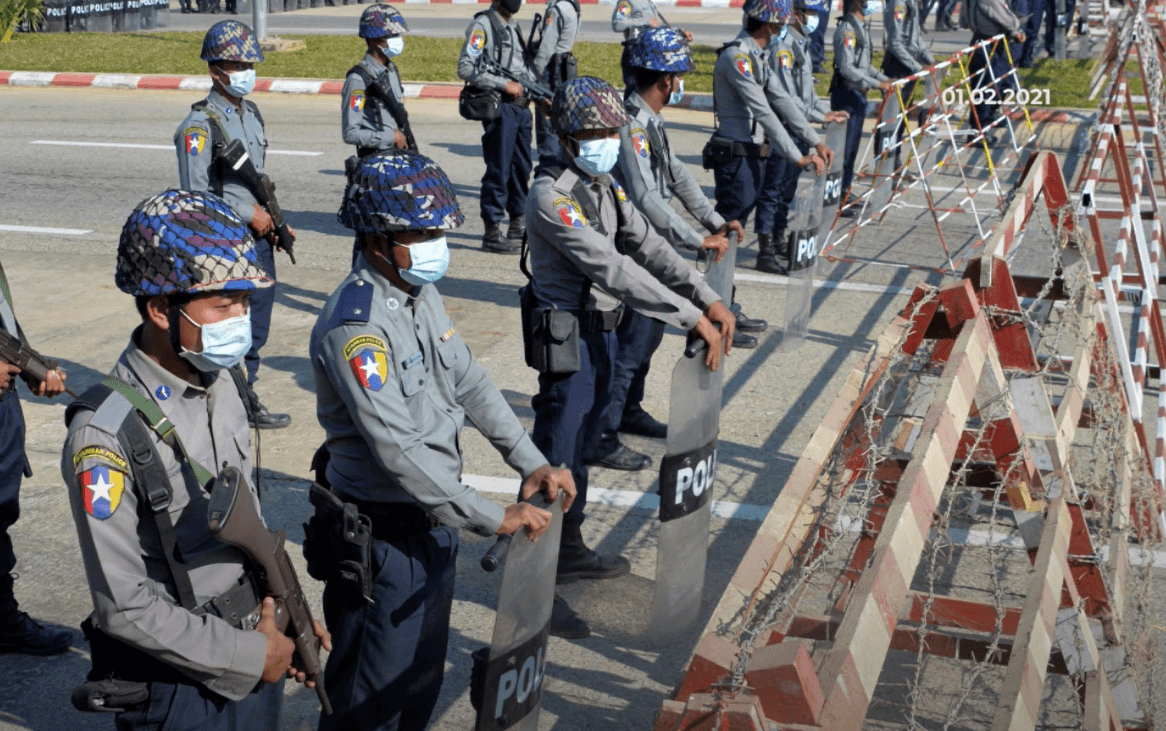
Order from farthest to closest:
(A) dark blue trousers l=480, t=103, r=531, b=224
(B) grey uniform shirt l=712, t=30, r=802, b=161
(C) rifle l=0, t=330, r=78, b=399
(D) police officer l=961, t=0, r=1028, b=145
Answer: (D) police officer l=961, t=0, r=1028, b=145
(A) dark blue trousers l=480, t=103, r=531, b=224
(B) grey uniform shirt l=712, t=30, r=802, b=161
(C) rifle l=0, t=330, r=78, b=399

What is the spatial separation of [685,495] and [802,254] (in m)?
3.13

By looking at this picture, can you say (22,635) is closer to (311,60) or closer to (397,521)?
(397,521)

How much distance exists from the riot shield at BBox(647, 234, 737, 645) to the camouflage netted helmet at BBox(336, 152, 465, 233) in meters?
1.42

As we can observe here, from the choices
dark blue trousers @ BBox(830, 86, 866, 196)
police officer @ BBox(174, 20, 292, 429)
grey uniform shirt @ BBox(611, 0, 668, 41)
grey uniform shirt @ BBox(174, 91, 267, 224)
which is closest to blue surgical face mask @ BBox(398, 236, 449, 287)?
police officer @ BBox(174, 20, 292, 429)

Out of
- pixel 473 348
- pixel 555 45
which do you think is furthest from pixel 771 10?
pixel 473 348

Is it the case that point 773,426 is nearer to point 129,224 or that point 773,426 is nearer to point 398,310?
point 398,310

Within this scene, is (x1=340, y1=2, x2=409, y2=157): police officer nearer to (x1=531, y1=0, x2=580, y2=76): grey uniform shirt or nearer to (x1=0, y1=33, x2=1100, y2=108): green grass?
(x1=531, y1=0, x2=580, y2=76): grey uniform shirt

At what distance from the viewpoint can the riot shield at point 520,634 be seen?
128 inches

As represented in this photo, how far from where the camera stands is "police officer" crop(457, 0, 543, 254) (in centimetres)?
952

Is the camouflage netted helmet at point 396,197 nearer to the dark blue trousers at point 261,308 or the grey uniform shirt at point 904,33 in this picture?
the dark blue trousers at point 261,308

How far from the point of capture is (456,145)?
14062mm

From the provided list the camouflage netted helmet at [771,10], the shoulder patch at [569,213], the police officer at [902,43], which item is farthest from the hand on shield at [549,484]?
the police officer at [902,43]

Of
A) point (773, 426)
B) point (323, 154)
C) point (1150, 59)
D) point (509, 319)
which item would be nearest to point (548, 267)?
point (773, 426)

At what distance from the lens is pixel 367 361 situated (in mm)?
3152
